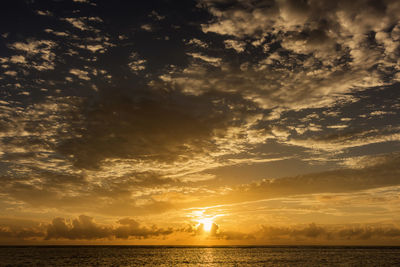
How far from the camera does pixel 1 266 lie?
95188 millimetres

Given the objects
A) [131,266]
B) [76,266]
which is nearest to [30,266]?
[76,266]

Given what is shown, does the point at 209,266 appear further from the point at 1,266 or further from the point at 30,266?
the point at 1,266

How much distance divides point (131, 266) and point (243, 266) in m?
35.2

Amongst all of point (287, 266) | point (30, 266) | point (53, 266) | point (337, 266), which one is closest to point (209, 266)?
Answer: point (287, 266)

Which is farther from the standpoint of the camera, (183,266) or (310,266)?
(183,266)

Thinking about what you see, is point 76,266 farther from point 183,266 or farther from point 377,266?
point 377,266

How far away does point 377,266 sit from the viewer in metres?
95.1

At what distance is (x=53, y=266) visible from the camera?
315 feet

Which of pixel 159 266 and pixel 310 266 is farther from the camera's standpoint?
pixel 159 266

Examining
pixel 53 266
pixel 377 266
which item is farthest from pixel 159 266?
pixel 377 266

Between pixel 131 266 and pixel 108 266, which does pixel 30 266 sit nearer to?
pixel 108 266

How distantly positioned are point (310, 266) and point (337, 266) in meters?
8.99

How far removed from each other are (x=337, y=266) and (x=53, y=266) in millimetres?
86954

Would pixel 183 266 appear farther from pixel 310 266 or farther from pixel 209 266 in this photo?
pixel 310 266
